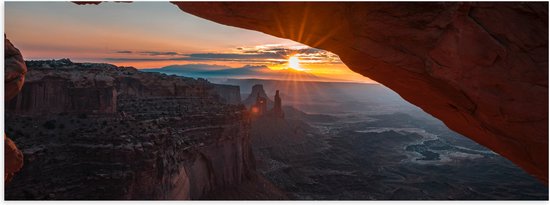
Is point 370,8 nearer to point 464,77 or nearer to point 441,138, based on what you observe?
point 464,77

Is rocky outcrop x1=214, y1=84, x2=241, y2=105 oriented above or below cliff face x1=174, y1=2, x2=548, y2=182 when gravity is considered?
below

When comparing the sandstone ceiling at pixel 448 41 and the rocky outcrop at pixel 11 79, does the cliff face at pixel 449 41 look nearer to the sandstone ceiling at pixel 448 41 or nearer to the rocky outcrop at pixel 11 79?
the sandstone ceiling at pixel 448 41

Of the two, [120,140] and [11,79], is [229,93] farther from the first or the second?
[11,79]

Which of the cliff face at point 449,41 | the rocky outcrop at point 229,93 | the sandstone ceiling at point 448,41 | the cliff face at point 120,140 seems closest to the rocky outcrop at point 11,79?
the sandstone ceiling at point 448,41

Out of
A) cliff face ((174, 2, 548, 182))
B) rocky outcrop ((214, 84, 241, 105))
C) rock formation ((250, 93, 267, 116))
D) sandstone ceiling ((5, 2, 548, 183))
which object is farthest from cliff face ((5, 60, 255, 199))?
rocky outcrop ((214, 84, 241, 105))

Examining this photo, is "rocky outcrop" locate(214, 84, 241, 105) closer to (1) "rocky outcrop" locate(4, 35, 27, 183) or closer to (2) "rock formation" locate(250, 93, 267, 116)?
(2) "rock formation" locate(250, 93, 267, 116)

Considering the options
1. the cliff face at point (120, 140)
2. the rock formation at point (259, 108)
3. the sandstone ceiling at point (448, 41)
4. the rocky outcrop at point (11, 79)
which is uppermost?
the sandstone ceiling at point (448, 41)

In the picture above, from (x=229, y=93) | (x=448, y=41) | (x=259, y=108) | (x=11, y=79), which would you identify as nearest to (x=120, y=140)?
(x=11, y=79)
